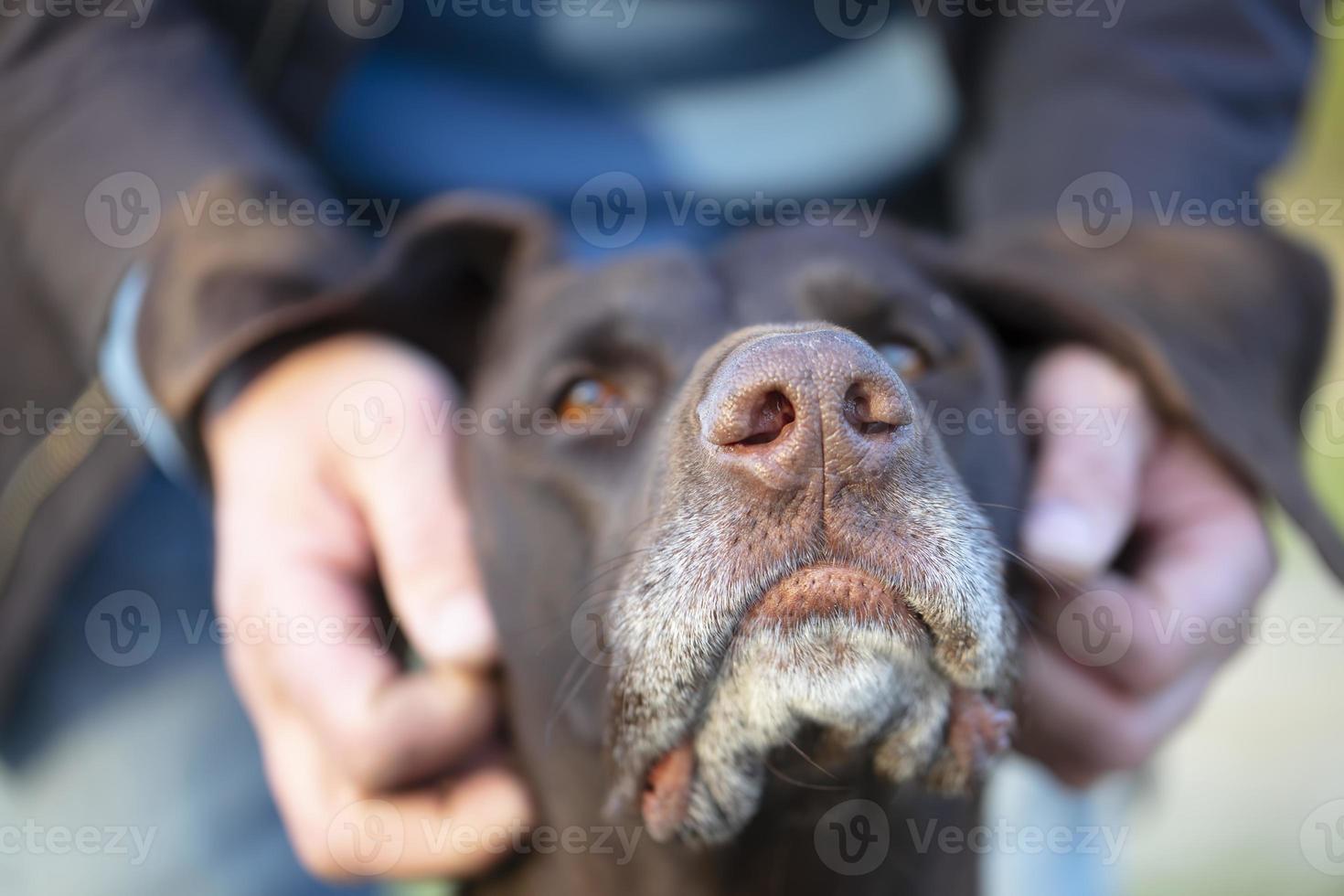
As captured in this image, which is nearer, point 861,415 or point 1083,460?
point 861,415

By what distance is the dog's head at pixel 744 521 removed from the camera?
71.4 inches

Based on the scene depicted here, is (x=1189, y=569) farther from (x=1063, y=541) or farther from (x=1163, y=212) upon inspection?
(x=1163, y=212)

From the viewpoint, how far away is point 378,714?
2426 millimetres

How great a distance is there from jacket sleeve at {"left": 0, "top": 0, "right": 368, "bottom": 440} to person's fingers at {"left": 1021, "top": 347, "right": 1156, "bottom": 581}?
1733 mm

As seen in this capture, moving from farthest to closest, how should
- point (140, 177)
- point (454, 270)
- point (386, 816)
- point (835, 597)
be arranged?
point (454, 270) < point (140, 177) < point (386, 816) < point (835, 597)

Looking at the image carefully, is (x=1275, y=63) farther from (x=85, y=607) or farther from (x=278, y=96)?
(x=85, y=607)

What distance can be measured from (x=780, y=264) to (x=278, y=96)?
5.24ft

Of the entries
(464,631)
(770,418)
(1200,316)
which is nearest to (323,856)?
(464,631)

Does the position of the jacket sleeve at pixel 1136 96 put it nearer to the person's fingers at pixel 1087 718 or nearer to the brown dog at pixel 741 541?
the brown dog at pixel 741 541

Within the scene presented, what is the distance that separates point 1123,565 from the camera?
2.93 metres

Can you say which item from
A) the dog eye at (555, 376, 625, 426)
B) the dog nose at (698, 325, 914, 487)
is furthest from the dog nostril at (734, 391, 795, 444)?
the dog eye at (555, 376, 625, 426)

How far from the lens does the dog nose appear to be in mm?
1747

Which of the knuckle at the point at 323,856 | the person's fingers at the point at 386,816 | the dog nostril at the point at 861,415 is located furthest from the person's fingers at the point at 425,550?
the dog nostril at the point at 861,415

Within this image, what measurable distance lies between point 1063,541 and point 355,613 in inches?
60.0
